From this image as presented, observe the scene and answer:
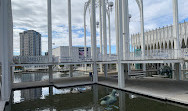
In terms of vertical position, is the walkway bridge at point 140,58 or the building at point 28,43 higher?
the building at point 28,43

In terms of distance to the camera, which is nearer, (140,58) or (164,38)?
(140,58)

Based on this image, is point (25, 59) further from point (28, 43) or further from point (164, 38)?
point (28, 43)

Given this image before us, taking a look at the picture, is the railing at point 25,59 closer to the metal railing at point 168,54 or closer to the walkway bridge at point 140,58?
the walkway bridge at point 140,58

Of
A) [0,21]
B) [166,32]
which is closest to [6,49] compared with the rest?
[0,21]

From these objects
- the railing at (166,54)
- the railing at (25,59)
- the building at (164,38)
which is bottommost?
the railing at (25,59)

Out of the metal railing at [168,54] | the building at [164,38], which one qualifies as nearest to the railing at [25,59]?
the metal railing at [168,54]

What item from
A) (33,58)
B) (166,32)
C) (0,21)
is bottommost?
(33,58)

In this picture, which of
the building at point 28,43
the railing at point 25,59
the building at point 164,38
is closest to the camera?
the railing at point 25,59

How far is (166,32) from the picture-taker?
47.4 metres

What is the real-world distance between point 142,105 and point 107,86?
8.49m

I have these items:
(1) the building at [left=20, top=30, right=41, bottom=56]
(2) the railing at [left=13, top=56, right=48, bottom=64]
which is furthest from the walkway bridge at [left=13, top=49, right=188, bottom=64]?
(1) the building at [left=20, top=30, right=41, bottom=56]

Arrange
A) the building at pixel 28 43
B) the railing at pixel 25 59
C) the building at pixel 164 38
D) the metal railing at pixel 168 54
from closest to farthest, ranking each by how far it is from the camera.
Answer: the metal railing at pixel 168 54 → the railing at pixel 25 59 → the building at pixel 164 38 → the building at pixel 28 43

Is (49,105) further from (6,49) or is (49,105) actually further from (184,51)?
(184,51)

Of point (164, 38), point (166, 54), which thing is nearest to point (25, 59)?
point (166, 54)
